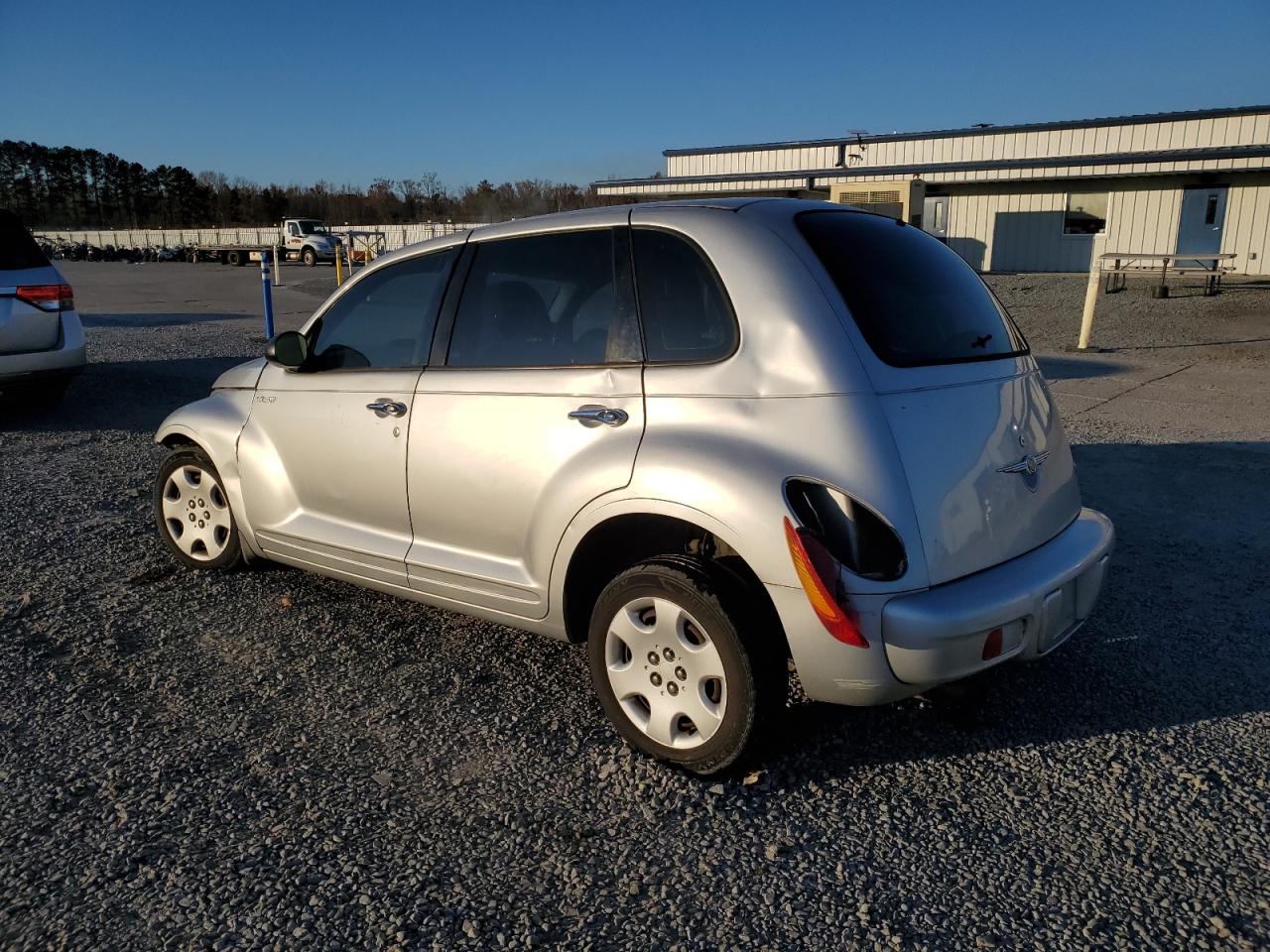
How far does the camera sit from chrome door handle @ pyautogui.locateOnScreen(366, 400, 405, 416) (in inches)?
147

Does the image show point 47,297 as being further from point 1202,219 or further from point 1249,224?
point 1249,224

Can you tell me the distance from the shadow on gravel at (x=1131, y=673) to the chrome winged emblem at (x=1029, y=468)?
2.19 feet

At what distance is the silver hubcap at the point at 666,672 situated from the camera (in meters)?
2.89

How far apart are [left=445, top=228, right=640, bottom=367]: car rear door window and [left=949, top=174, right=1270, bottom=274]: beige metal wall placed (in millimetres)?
24919

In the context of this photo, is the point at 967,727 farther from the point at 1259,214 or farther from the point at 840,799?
the point at 1259,214

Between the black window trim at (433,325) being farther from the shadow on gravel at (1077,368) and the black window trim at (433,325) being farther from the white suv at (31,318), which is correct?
the shadow on gravel at (1077,368)

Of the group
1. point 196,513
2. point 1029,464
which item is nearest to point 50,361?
point 196,513

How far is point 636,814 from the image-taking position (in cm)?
284

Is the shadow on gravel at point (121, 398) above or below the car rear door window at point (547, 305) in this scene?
below

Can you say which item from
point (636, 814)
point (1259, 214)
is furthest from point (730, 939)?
point (1259, 214)

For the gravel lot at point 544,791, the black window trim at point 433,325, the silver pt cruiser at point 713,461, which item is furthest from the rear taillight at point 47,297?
→ the silver pt cruiser at point 713,461

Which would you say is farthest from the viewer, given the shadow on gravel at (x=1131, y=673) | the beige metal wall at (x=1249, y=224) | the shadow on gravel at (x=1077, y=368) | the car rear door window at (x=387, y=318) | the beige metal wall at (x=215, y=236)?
the beige metal wall at (x=215, y=236)

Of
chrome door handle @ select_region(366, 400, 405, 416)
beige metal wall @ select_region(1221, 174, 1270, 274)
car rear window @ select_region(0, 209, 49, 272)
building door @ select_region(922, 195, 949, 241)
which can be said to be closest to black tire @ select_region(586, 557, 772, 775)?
chrome door handle @ select_region(366, 400, 405, 416)

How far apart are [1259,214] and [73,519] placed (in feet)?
95.8
